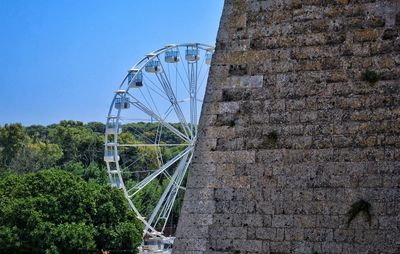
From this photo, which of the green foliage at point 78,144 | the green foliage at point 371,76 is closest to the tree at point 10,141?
the green foliage at point 78,144

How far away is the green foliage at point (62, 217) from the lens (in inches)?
1267

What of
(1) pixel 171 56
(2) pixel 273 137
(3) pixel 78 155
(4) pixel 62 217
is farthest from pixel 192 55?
(3) pixel 78 155

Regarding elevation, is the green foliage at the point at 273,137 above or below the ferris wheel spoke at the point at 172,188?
below

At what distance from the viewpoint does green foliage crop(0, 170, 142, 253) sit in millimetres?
32188

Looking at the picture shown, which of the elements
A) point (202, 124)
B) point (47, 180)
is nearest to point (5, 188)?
point (47, 180)

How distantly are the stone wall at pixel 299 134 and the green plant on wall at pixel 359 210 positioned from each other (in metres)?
0.01

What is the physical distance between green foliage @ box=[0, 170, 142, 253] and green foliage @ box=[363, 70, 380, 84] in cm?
2468

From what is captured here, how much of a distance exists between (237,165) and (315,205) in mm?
1092

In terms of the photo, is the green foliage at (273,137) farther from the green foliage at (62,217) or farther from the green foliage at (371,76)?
the green foliage at (62,217)

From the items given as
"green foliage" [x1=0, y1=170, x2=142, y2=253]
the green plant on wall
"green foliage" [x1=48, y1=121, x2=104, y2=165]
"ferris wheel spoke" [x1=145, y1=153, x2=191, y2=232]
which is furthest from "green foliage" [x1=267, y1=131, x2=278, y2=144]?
"green foliage" [x1=48, y1=121, x2=104, y2=165]

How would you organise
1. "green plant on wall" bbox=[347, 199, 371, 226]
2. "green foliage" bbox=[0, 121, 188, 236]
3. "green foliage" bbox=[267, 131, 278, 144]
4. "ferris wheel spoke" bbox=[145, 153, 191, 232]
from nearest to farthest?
"green plant on wall" bbox=[347, 199, 371, 226] < "green foliage" bbox=[267, 131, 278, 144] < "ferris wheel spoke" bbox=[145, 153, 191, 232] < "green foliage" bbox=[0, 121, 188, 236]

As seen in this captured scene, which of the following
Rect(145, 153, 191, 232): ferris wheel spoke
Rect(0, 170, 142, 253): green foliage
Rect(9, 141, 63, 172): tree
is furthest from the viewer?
Rect(9, 141, 63, 172): tree

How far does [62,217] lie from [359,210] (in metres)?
26.2

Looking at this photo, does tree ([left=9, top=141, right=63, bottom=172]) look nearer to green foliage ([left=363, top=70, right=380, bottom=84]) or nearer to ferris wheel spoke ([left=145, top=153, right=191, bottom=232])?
ferris wheel spoke ([left=145, top=153, right=191, bottom=232])
